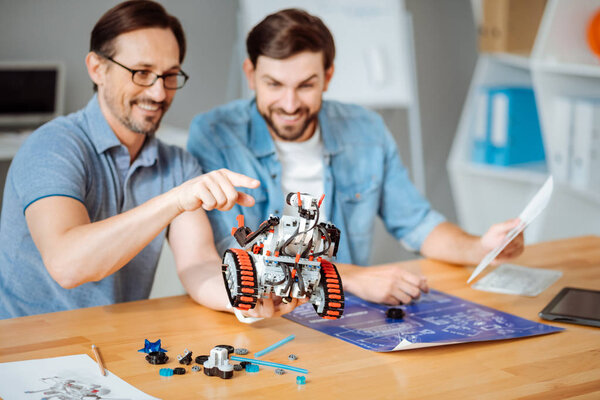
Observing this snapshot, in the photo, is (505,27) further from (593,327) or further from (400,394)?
(400,394)

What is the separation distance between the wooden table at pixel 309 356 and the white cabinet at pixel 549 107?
1.68 m

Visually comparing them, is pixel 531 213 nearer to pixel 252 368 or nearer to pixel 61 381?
pixel 252 368

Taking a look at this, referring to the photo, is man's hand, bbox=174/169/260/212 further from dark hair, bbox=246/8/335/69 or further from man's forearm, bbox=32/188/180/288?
dark hair, bbox=246/8/335/69

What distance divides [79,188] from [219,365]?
557 mm

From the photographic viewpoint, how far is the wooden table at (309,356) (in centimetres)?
107

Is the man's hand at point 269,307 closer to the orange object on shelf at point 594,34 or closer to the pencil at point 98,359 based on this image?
the pencil at point 98,359

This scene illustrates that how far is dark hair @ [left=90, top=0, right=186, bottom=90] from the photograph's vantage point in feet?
5.17

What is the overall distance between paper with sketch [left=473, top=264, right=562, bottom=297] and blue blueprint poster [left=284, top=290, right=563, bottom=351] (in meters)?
0.15

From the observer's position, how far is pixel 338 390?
3.49ft

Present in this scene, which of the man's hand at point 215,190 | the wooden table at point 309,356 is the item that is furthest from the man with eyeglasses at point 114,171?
the man's hand at point 215,190

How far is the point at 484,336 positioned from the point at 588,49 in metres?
2.09

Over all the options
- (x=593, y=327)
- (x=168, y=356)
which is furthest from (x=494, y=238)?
(x=168, y=356)

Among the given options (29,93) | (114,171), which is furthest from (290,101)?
(29,93)

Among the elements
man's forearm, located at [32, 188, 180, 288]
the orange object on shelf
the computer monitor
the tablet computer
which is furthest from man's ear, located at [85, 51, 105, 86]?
the orange object on shelf
